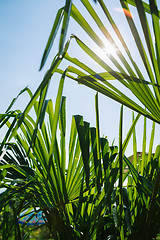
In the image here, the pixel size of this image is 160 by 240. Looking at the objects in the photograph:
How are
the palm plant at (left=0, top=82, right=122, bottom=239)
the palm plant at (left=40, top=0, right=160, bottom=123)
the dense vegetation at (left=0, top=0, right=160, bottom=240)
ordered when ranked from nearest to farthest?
the palm plant at (left=40, top=0, right=160, bottom=123) < the dense vegetation at (left=0, top=0, right=160, bottom=240) < the palm plant at (left=0, top=82, right=122, bottom=239)

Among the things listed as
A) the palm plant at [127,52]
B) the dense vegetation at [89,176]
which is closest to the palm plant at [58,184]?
the dense vegetation at [89,176]

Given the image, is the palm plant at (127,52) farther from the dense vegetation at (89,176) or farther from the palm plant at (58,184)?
the palm plant at (58,184)

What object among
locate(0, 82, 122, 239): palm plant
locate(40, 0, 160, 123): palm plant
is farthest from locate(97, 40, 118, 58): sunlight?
locate(0, 82, 122, 239): palm plant

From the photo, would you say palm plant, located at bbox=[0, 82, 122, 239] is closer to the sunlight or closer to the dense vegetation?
the dense vegetation

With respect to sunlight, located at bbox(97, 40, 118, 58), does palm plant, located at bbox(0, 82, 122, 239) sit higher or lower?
lower

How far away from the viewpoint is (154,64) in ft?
1.97

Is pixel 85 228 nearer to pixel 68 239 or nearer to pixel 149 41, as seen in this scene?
pixel 68 239

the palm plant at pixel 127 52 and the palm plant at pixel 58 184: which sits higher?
the palm plant at pixel 127 52

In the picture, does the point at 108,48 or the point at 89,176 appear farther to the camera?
the point at 89,176

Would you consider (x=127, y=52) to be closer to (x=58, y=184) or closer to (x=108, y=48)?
(x=108, y=48)

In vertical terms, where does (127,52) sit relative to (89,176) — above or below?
above

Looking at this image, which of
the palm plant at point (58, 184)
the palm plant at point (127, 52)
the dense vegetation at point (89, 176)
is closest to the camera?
the palm plant at point (127, 52)

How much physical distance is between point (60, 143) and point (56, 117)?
55 centimetres

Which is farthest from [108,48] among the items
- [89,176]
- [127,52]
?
[89,176]
